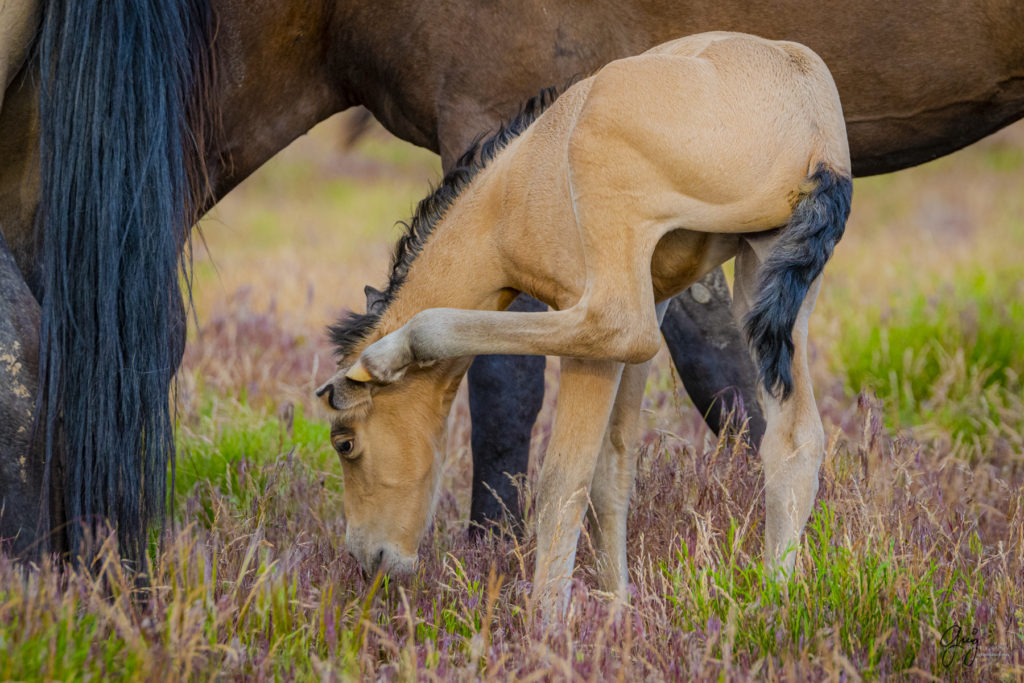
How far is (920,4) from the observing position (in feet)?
11.3

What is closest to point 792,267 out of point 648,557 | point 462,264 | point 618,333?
point 618,333

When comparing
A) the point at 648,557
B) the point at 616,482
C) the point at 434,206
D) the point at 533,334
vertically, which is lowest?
the point at 648,557

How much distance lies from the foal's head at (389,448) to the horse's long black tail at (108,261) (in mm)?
499

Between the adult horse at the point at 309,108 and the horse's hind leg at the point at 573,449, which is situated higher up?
the adult horse at the point at 309,108

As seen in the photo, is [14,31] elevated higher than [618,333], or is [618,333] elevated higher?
[14,31]

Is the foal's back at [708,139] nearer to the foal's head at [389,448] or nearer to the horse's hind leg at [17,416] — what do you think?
the foal's head at [389,448]

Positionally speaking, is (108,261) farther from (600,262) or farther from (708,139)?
(708,139)

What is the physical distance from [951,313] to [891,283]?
181 cm

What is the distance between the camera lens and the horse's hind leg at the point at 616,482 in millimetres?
3209

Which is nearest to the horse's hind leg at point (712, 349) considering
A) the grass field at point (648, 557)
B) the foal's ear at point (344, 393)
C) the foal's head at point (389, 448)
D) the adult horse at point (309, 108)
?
the adult horse at point (309, 108)

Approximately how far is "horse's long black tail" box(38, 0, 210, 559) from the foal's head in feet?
1.64

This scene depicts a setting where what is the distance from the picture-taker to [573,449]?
9.78ft

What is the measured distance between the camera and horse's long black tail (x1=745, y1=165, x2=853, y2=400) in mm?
2727

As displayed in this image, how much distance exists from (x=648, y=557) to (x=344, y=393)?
101 cm
